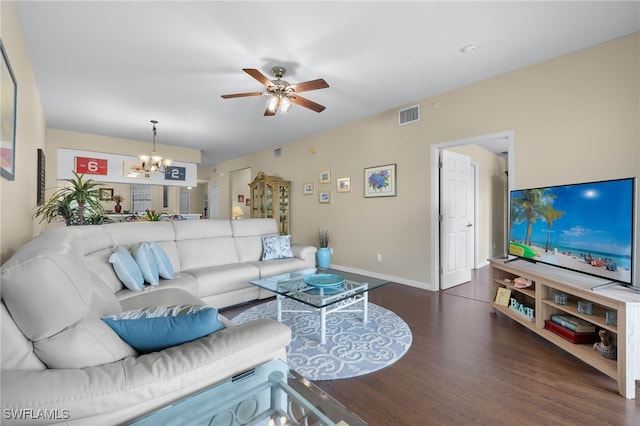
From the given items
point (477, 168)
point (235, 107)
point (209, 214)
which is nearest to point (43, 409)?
point (235, 107)

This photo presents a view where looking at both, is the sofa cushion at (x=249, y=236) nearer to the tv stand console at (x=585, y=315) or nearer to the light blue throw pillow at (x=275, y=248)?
the light blue throw pillow at (x=275, y=248)

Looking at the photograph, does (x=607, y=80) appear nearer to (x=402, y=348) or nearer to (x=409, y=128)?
(x=409, y=128)

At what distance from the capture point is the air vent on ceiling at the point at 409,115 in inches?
150

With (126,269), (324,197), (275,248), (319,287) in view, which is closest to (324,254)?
(324,197)

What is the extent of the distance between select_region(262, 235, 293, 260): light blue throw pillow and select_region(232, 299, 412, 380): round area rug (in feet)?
2.58

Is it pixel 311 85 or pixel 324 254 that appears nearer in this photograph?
pixel 311 85

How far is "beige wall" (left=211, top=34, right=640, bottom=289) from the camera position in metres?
2.40

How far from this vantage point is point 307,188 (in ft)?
18.3

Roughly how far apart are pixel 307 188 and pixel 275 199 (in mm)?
770

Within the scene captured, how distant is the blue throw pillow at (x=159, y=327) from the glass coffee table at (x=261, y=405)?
0.23 meters

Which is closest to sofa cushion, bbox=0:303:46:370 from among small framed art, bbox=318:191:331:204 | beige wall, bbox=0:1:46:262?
beige wall, bbox=0:1:46:262

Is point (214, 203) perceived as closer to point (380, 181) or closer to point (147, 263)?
point (380, 181)

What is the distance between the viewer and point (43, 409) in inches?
30.5

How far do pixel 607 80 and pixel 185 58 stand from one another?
386 centimetres
